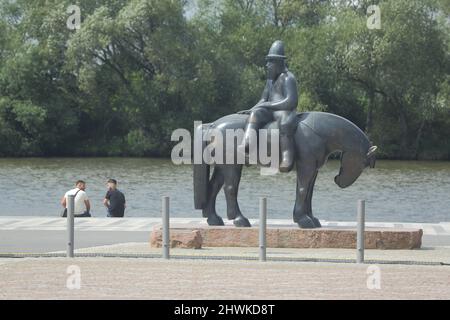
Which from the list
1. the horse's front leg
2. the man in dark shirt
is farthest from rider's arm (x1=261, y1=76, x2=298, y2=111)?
the man in dark shirt

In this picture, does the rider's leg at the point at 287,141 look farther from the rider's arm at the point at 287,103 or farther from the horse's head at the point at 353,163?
the horse's head at the point at 353,163

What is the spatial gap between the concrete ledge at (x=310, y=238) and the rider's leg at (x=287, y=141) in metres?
1.11

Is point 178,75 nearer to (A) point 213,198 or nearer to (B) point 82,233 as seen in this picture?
(B) point 82,233

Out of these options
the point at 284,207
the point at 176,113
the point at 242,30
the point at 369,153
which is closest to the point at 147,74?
the point at 176,113

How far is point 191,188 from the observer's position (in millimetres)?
51156

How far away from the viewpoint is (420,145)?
234 ft

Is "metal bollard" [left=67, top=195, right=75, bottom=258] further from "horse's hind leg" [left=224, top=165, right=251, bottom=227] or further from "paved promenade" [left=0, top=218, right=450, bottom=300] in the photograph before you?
"horse's hind leg" [left=224, top=165, right=251, bottom=227]

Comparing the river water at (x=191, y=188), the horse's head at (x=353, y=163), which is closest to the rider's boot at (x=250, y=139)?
the horse's head at (x=353, y=163)

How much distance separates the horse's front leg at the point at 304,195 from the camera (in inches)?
831

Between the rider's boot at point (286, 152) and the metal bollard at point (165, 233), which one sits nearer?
the metal bollard at point (165, 233)

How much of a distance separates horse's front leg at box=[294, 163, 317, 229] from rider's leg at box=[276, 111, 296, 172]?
336 mm

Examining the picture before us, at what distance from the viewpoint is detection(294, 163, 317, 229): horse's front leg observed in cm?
2111

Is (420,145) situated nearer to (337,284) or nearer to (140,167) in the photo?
(140,167)
